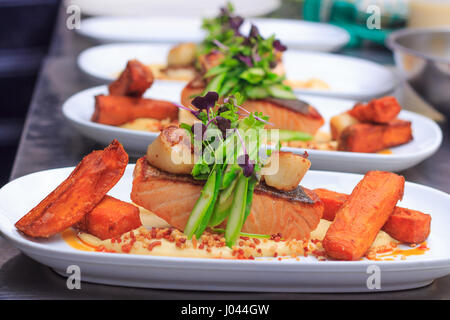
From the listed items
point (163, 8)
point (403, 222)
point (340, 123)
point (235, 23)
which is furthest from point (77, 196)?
point (163, 8)

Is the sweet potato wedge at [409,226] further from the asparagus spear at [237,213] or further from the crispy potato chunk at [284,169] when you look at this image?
the asparagus spear at [237,213]

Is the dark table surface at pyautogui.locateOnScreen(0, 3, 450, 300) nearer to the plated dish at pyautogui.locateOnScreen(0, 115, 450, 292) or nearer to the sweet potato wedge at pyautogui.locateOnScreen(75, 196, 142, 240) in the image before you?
the plated dish at pyautogui.locateOnScreen(0, 115, 450, 292)

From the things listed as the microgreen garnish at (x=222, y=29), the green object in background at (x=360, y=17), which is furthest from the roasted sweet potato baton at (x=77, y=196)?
the green object in background at (x=360, y=17)

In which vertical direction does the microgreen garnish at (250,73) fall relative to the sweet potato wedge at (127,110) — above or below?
above

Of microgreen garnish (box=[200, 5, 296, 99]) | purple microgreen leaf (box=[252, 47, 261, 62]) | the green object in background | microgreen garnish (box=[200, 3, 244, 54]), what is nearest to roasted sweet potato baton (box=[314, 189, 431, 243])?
microgreen garnish (box=[200, 5, 296, 99])

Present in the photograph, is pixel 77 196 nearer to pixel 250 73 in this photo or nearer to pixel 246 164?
pixel 246 164

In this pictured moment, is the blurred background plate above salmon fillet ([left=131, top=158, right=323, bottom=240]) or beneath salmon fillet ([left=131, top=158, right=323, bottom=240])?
beneath
